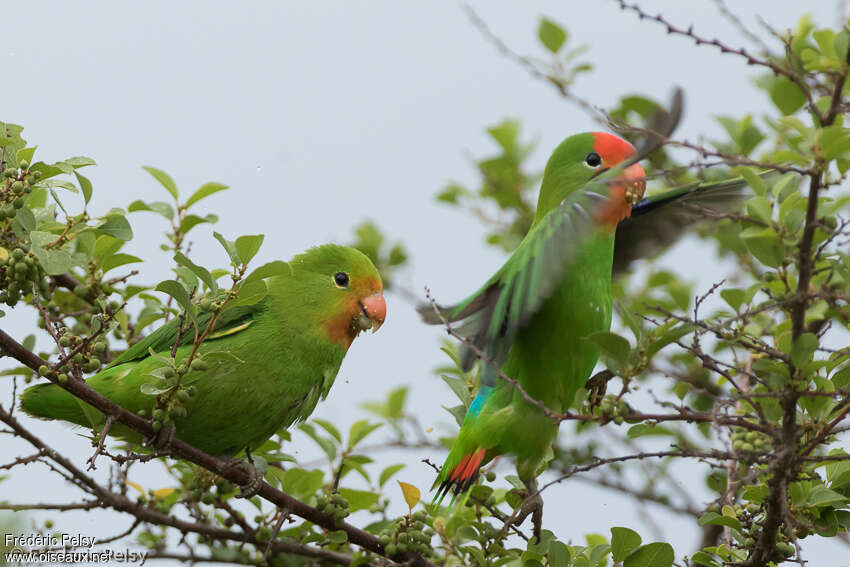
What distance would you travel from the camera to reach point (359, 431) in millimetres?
3182

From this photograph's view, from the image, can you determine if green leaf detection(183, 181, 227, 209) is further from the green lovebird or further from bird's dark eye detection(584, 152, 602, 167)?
bird's dark eye detection(584, 152, 602, 167)

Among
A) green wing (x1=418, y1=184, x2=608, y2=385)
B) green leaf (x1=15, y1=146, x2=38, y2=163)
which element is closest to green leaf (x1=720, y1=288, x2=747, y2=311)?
green wing (x1=418, y1=184, x2=608, y2=385)

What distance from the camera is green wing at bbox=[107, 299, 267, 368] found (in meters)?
2.93

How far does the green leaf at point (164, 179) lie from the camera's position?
9.85ft

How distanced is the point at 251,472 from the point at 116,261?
815 millimetres

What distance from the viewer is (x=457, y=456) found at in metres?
2.84

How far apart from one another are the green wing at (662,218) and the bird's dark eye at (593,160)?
0.28 metres

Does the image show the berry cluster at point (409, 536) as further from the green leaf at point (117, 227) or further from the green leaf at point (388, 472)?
the green leaf at point (117, 227)

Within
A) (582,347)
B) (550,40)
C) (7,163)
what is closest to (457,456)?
(582,347)

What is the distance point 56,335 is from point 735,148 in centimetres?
268

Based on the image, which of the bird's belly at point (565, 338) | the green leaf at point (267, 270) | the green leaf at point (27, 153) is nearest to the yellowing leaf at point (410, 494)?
the bird's belly at point (565, 338)

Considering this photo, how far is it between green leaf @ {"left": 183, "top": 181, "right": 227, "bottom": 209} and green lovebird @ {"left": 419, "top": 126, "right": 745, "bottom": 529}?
107cm

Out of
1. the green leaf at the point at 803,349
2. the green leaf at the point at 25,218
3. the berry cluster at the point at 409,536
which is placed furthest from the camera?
the berry cluster at the point at 409,536

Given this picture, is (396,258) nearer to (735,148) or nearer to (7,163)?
(735,148)
